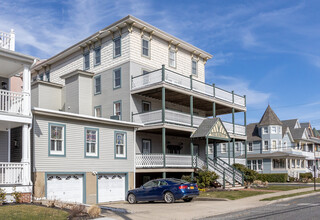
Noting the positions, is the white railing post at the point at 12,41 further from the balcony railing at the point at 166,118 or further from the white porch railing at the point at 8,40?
the balcony railing at the point at 166,118

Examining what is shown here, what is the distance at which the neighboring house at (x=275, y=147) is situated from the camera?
56.8 metres

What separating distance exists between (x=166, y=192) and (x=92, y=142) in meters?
5.83

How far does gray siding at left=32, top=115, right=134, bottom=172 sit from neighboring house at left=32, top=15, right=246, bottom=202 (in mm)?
112

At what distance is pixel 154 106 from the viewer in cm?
3075

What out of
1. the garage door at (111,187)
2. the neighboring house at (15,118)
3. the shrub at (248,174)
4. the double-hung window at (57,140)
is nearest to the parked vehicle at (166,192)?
the garage door at (111,187)

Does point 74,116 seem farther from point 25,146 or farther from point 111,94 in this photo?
point 111,94

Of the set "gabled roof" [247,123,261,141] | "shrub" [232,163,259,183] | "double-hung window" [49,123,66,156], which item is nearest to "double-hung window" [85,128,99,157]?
"double-hung window" [49,123,66,156]

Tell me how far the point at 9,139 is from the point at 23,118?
2603mm

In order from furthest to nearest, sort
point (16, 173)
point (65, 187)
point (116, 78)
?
point (116, 78) → point (65, 187) → point (16, 173)

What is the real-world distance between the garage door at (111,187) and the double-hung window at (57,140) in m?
3.65

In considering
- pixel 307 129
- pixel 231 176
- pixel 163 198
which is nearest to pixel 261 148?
pixel 307 129

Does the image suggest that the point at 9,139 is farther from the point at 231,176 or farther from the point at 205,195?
the point at 231,176

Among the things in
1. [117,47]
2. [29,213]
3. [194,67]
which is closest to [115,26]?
[117,47]

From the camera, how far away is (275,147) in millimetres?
59250
